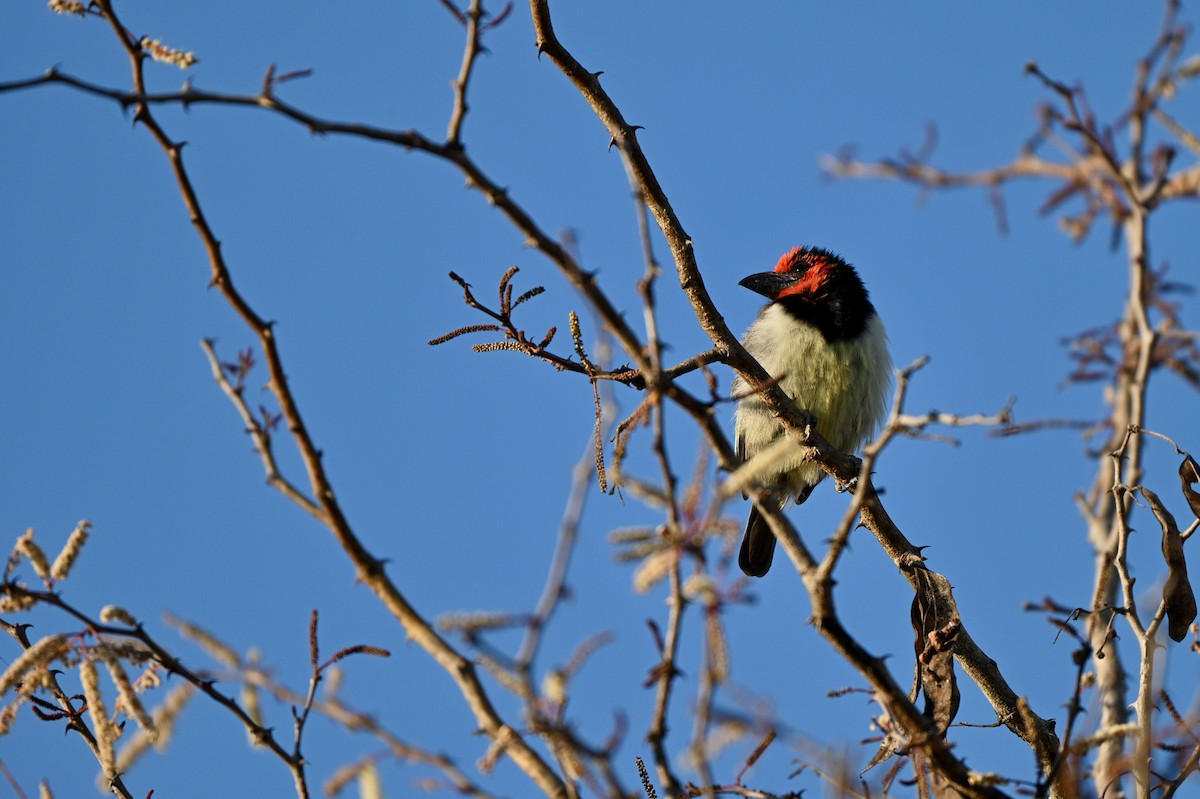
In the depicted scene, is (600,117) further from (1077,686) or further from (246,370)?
(1077,686)

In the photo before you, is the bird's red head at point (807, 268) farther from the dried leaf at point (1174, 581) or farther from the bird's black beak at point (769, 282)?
the dried leaf at point (1174, 581)

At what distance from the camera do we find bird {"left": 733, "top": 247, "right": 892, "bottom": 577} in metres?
6.27

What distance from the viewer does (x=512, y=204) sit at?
1.96 metres

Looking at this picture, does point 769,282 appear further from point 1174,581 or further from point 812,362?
point 1174,581

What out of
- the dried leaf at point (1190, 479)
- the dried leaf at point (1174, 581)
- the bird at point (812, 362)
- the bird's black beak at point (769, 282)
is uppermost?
the bird's black beak at point (769, 282)

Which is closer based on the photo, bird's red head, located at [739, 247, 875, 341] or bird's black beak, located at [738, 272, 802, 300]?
bird's red head, located at [739, 247, 875, 341]

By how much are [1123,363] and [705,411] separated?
151 inches

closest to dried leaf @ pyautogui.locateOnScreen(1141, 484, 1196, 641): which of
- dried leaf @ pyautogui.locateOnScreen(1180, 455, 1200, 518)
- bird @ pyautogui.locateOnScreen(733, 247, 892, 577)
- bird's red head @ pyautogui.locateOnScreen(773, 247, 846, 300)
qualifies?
dried leaf @ pyautogui.locateOnScreen(1180, 455, 1200, 518)

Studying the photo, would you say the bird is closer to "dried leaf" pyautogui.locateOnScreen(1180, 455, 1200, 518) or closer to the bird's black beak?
the bird's black beak

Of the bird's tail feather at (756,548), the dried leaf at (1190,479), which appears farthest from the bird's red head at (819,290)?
the dried leaf at (1190,479)

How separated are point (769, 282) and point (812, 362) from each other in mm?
880

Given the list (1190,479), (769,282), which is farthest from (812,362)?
(1190,479)

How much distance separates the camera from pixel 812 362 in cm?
625

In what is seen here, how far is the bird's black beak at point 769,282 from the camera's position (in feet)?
22.8
